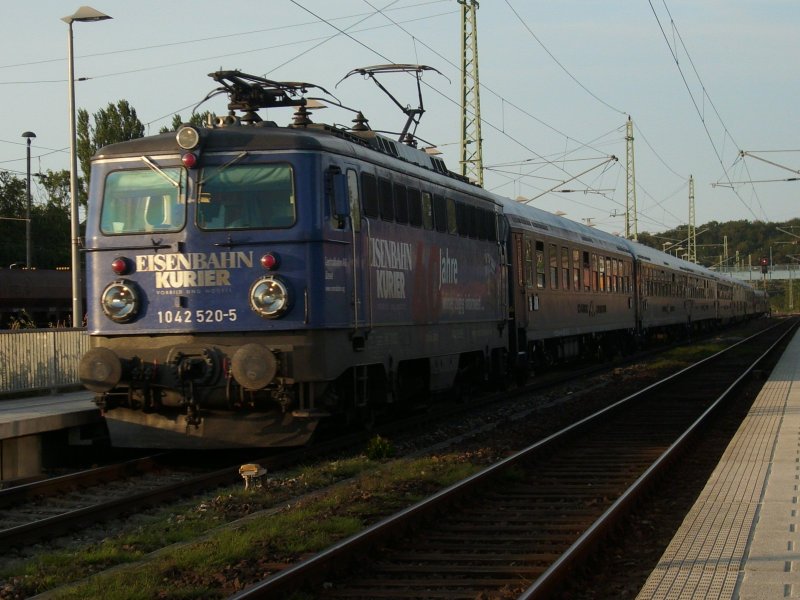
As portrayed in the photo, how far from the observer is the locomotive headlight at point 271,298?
1188cm

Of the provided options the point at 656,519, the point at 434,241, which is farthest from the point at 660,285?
the point at 656,519

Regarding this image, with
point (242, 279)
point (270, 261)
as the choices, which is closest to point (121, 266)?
point (242, 279)

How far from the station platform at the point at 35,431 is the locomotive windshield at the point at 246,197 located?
2925 mm

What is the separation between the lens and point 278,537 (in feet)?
27.5

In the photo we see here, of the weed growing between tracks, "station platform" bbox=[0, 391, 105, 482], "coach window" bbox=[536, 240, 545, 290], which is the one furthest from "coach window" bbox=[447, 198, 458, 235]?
"coach window" bbox=[536, 240, 545, 290]

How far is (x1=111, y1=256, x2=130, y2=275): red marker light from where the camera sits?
12305 mm

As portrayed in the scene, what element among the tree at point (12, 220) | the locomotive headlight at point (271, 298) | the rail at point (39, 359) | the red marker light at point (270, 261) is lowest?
the rail at point (39, 359)

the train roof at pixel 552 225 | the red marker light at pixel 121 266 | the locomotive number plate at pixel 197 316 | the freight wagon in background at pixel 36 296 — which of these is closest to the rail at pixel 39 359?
the red marker light at pixel 121 266

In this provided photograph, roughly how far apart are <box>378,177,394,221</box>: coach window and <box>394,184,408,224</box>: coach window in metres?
0.15

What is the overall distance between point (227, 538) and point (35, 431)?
5021 millimetres

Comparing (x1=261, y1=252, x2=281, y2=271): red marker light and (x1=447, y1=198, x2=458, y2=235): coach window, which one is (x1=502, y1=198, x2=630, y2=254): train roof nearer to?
(x1=447, y1=198, x2=458, y2=235): coach window

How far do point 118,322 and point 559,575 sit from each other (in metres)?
6.77

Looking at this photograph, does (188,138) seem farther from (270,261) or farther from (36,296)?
(36,296)

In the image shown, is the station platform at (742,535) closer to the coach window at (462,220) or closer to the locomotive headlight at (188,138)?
the coach window at (462,220)
